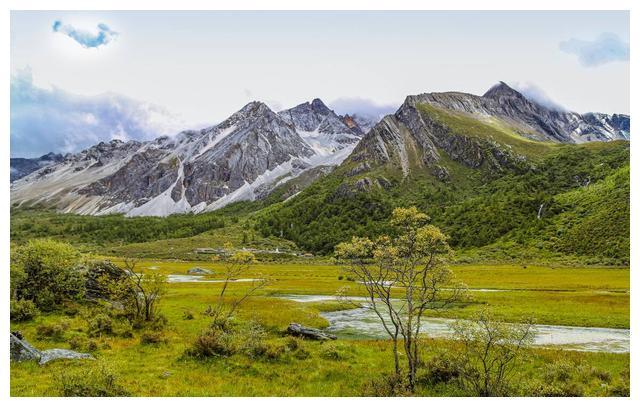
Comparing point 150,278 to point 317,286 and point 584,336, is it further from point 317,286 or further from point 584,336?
point 317,286

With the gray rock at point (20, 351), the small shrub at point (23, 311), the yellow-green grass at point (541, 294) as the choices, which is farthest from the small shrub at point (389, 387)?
the small shrub at point (23, 311)

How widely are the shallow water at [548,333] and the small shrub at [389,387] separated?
1166cm

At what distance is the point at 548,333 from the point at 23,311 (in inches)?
2118

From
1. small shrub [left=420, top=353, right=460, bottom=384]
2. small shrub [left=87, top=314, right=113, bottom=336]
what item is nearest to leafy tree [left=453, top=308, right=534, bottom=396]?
small shrub [left=420, top=353, right=460, bottom=384]

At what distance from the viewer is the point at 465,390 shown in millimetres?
25500

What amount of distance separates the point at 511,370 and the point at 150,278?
114 ft

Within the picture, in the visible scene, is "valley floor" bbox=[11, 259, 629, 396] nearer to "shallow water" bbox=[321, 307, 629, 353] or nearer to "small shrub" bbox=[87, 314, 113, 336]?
"small shrub" bbox=[87, 314, 113, 336]

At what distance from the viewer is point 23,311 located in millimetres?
42750

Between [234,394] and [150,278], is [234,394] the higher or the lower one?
the lower one

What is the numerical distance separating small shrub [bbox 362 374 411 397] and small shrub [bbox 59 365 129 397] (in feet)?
45.4

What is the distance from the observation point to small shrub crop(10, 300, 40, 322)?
4238 cm

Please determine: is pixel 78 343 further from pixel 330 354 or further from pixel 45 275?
pixel 330 354
